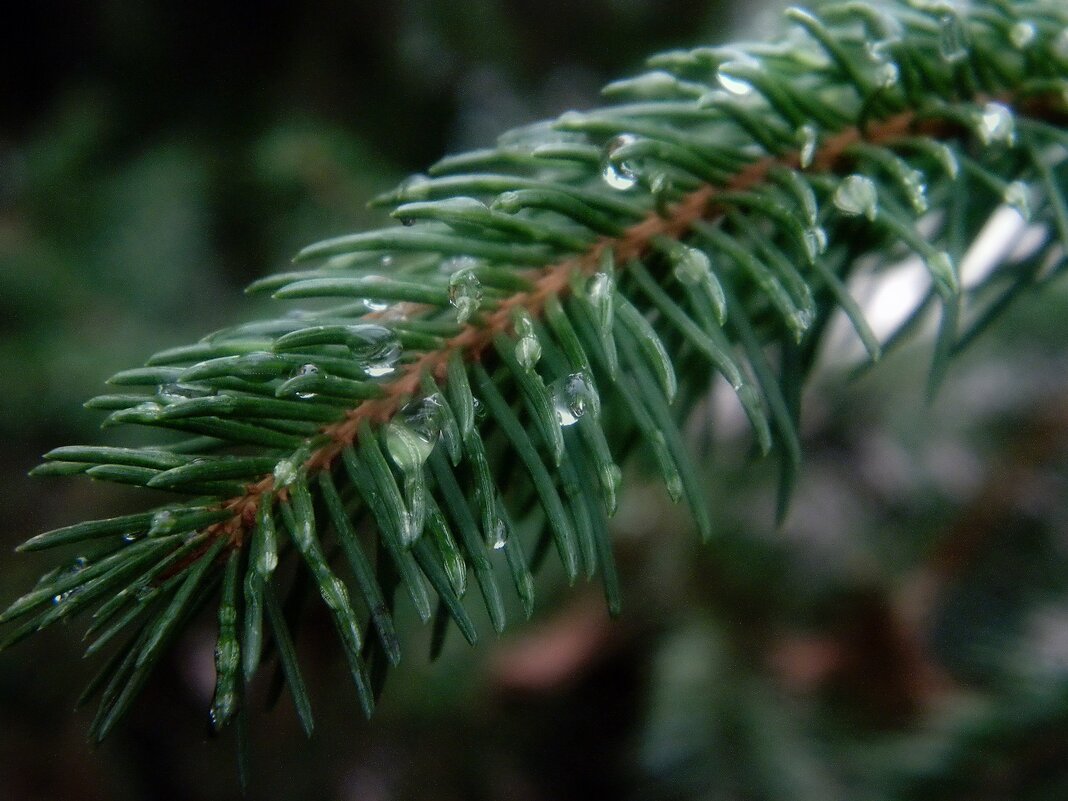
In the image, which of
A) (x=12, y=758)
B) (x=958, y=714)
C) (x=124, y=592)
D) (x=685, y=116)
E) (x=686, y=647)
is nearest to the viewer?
(x=124, y=592)

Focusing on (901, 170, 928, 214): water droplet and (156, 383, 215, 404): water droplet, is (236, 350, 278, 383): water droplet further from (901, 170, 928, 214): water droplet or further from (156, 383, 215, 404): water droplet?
(901, 170, 928, 214): water droplet

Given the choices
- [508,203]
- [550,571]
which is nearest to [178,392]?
[508,203]

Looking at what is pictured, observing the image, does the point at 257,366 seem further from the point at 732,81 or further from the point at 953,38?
the point at 953,38

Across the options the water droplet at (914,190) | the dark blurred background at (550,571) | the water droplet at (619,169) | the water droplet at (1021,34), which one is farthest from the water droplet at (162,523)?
the dark blurred background at (550,571)

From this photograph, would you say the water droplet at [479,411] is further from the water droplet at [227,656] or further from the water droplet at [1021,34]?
the water droplet at [1021,34]

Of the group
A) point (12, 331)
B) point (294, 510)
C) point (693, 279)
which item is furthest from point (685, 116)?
point (12, 331)

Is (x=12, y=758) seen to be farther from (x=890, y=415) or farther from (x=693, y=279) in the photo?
(x=890, y=415)
